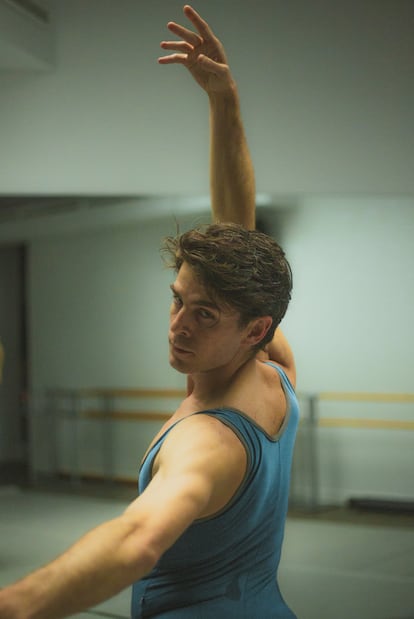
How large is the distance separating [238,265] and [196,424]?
0.87ft

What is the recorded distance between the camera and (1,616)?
0.81 metres

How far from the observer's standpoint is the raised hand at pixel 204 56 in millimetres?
1577

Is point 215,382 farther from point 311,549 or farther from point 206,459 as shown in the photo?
point 311,549

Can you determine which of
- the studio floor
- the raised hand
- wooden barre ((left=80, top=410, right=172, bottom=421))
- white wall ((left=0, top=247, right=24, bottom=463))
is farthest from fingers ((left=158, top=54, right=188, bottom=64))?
the studio floor

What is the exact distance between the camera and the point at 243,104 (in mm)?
3721

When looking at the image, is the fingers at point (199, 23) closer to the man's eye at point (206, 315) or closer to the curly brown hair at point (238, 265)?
the curly brown hair at point (238, 265)

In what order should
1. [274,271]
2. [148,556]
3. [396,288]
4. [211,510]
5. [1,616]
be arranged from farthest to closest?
[396,288] → [274,271] → [211,510] → [148,556] → [1,616]

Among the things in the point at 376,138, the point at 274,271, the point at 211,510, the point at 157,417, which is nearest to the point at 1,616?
the point at 211,510

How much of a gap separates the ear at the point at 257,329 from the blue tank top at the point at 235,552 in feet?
0.49

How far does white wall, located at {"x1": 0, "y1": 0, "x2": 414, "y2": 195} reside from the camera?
146 inches

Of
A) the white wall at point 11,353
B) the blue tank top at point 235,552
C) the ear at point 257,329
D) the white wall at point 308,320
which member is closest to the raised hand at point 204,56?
the ear at point 257,329

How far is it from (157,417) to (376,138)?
5.69 feet

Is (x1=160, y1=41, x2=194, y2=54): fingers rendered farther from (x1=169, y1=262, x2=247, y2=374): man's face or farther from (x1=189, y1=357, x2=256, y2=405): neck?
(x1=189, y1=357, x2=256, y2=405): neck

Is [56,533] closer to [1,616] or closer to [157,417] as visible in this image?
[157,417]
